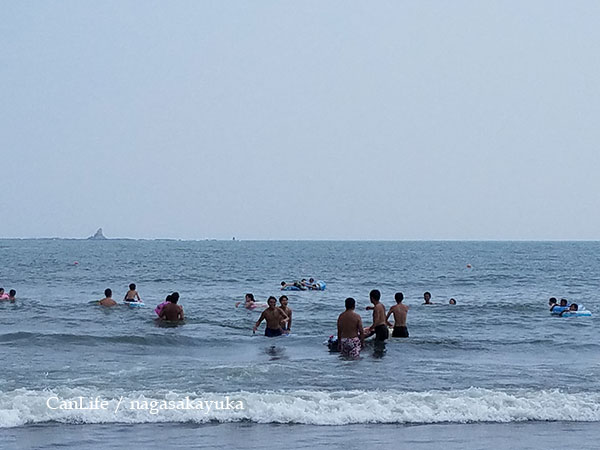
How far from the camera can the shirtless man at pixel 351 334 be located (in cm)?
1609

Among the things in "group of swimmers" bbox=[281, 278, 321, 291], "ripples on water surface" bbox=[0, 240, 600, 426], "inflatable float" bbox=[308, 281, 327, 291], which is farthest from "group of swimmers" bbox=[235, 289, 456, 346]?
"inflatable float" bbox=[308, 281, 327, 291]

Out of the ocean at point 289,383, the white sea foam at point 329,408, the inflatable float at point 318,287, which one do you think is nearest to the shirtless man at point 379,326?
the ocean at point 289,383

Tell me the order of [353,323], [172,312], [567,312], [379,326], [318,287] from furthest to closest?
[318,287], [567,312], [172,312], [379,326], [353,323]

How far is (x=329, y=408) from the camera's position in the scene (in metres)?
Result: 11.2

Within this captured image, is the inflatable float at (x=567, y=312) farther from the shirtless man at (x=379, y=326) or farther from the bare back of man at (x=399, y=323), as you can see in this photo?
the shirtless man at (x=379, y=326)

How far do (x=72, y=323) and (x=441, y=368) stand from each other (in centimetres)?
1378

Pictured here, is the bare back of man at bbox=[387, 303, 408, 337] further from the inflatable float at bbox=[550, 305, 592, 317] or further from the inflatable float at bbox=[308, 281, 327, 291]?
the inflatable float at bbox=[308, 281, 327, 291]

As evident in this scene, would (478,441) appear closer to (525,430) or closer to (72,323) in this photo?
(525,430)

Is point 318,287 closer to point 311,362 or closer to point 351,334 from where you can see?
point 351,334

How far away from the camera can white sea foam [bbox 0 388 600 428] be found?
10.7m

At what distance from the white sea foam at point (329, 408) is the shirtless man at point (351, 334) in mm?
3800

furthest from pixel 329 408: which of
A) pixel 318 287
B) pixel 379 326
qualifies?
pixel 318 287

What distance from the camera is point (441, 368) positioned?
1554 centimetres

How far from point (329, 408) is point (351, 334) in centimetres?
510
